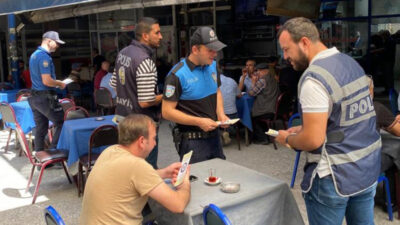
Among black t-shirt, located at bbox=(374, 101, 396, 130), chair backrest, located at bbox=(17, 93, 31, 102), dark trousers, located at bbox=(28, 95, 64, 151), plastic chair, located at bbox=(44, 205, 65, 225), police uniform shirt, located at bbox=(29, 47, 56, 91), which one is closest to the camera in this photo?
plastic chair, located at bbox=(44, 205, 65, 225)

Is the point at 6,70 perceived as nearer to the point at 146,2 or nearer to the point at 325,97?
the point at 146,2

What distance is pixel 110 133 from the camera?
4488 mm

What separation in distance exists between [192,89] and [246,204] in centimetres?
116

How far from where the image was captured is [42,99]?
5.73 meters

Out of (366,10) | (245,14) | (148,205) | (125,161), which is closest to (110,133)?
(148,205)

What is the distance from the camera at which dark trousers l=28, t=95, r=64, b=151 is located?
5742 mm

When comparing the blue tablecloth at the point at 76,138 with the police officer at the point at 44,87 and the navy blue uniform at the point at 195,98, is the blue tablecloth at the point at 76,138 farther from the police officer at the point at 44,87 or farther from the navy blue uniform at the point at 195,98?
the navy blue uniform at the point at 195,98

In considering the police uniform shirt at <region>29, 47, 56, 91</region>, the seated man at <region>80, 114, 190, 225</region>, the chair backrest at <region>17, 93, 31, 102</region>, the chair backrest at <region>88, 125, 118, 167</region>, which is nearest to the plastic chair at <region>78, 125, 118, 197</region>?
the chair backrest at <region>88, 125, 118, 167</region>

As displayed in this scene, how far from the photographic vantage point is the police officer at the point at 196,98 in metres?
3.19

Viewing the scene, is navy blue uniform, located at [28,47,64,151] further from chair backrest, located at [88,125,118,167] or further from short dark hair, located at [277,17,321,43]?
short dark hair, located at [277,17,321,43]

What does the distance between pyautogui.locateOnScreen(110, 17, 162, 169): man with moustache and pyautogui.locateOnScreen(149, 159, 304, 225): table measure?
1243 millimetres

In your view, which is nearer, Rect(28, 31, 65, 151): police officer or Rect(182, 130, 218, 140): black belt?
Rect(182, 130, 218, 140): black belt

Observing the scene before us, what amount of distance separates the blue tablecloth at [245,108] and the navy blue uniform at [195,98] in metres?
3.37

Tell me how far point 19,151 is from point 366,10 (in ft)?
24.2
